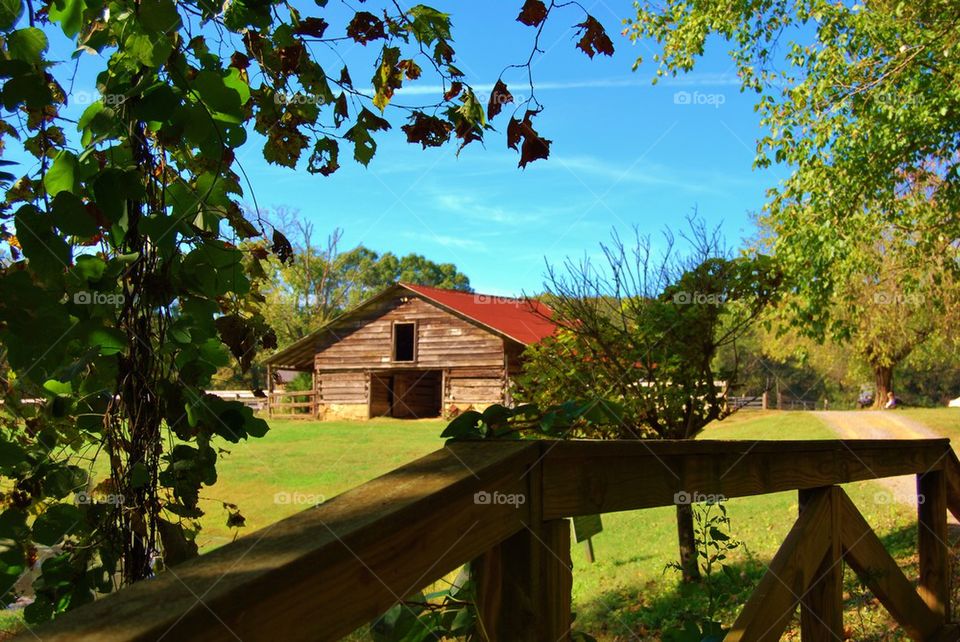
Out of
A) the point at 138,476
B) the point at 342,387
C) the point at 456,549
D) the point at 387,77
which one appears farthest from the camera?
the point at 342,387

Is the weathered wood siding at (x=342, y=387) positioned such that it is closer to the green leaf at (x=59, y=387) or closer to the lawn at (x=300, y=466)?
the lawn at (x=300, y=466)

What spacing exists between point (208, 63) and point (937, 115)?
10.4 m

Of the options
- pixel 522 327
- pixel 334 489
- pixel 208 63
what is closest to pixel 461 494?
pixel 208 63

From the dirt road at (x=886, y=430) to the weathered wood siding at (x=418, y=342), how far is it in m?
12.2

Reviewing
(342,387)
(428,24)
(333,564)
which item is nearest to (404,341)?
(342,387)

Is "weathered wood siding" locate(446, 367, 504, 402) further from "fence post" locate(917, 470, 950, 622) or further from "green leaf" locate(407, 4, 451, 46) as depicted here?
"green leaf" locate(407, 4, 451, 46)

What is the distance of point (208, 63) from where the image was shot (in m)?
1.85

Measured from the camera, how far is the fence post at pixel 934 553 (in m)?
3.53

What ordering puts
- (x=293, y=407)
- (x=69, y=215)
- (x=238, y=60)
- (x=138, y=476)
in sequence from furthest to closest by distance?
(x=293, y=407)
(x=238, y=60)
(x=138, y=476)
(x=69, y=215)

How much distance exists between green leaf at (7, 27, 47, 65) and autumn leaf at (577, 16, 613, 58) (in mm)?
1455

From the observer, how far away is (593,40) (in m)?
2.27

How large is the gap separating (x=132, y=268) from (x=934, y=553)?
12.0 feet
